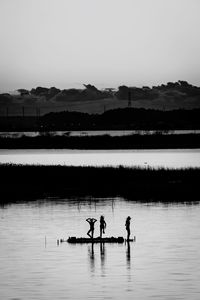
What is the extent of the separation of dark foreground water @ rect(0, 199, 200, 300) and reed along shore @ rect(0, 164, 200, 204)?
8.33 meters

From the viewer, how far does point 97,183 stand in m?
84.4

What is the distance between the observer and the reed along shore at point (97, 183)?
78.2m

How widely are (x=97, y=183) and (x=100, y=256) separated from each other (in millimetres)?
38051

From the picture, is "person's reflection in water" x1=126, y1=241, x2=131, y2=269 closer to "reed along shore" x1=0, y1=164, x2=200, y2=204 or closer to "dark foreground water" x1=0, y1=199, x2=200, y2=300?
"dark foreground water" x1=0, y1=199, x2=200, y2=300

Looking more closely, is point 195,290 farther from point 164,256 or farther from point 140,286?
point 164,256

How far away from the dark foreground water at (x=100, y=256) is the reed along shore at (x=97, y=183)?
8326 millimetres

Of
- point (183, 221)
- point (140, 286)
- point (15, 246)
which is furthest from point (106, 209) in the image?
point (140, 286)

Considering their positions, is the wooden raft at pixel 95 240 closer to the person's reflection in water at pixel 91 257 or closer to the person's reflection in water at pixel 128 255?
the person's reflection in water at pixel 91 257

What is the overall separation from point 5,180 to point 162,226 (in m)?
29.8

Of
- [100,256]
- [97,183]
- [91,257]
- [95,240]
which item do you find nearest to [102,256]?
[100,256]

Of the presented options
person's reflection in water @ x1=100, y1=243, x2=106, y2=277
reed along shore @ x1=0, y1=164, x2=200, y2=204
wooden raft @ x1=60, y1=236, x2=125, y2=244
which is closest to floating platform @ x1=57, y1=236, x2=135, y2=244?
wooden raft @ x1=60, y1=236, x2=125, y2=244

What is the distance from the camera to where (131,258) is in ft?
149

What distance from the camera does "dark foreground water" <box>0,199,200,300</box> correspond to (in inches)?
1495

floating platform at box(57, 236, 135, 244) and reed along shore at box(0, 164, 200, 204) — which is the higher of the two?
reed along shore at box(0, 164, 200, 204)
